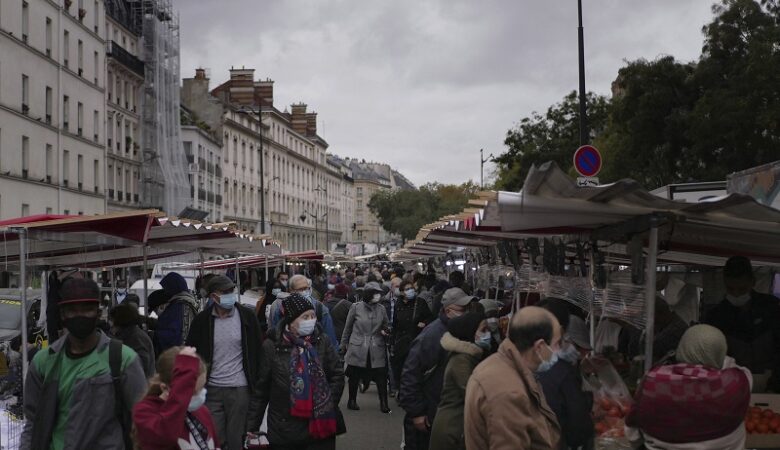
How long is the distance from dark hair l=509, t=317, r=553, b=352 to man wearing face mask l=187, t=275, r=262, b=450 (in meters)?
3.79

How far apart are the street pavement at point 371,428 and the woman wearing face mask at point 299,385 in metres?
3.69

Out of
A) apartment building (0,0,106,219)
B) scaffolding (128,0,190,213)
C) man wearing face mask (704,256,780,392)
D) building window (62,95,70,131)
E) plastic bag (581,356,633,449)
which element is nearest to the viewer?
plastic bag (581,356,633,449)

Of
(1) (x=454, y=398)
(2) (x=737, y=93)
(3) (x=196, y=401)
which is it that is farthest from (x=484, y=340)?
(2) (x=737, y=93)

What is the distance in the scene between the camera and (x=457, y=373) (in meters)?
6.31

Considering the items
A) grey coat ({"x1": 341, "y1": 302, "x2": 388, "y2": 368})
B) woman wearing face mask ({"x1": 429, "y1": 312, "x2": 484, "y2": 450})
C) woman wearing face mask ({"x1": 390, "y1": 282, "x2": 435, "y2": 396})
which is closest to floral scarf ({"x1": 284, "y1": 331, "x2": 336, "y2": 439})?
woman wearing face mask ({"x1": 429, "y1": 312, "x2": 484, "y2": 450})

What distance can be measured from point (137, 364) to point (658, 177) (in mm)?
31190

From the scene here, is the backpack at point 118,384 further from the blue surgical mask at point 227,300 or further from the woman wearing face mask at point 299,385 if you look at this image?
the blue surgical mask at point 227,300

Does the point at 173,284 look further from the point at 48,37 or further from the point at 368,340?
the point at 48,37

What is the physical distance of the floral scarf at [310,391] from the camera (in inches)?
Result: 290

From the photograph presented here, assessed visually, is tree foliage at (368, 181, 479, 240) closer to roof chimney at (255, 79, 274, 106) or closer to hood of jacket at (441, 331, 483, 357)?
roof chimney at (255, 79, 274, 106)

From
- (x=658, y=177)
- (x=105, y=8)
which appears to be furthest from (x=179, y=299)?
(x=105, y=8)

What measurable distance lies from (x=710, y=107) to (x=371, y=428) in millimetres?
20341

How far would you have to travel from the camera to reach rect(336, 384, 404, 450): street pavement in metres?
11.4

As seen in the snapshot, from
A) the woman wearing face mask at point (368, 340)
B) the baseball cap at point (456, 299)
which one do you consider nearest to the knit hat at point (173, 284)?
the baseball cap at point (456, 299)
